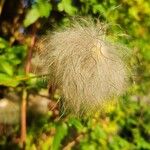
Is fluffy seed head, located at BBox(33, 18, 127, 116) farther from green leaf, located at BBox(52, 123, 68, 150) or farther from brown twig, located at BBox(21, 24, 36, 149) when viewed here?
brown twig, located at BBox(21, 24, 36, 149)

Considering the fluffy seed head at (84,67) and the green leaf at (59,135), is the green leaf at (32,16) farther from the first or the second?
the green leaf at (59,135)

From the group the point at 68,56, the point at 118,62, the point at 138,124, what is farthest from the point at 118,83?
the point at 138,124

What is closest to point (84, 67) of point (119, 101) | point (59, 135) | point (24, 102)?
point (59, 135)

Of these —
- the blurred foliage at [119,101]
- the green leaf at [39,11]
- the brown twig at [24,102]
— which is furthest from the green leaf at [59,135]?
the green leaf at [39,11]

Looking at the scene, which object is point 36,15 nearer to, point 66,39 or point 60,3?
point 60,3

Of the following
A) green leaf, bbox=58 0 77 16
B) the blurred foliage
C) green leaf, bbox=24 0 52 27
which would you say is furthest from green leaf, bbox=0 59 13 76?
green leaf, bbox=58 0 77 16

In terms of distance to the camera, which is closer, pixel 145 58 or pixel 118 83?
pixel 118 83

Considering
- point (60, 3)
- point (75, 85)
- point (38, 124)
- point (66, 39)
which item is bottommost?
point (38, 124)

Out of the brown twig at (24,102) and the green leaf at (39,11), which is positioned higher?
the green leaf at (39,11)
